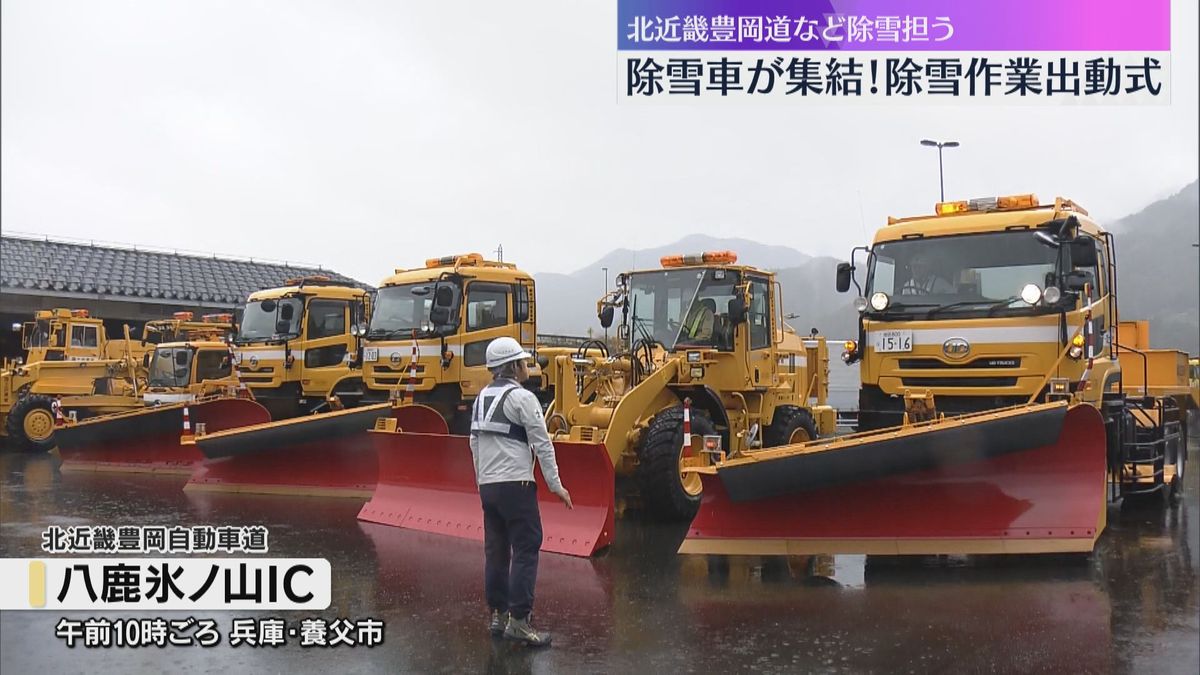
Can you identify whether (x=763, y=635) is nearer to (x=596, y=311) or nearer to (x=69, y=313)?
(x=596, y=311)

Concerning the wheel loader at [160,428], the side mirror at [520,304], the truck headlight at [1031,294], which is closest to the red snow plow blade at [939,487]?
the truck headlight at [1031,294]

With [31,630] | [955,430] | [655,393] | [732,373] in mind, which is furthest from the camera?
[732,373]

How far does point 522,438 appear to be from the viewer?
511cm

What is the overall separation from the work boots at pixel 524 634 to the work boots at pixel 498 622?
8 cm

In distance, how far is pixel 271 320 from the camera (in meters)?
14.7

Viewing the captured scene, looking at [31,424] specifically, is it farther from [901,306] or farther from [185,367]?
[901,306]

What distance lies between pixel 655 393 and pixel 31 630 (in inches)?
205

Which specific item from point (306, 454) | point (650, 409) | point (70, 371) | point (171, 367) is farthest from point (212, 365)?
point (650, 409)

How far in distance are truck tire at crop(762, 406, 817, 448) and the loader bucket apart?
2.97 m

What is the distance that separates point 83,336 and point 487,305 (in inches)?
464

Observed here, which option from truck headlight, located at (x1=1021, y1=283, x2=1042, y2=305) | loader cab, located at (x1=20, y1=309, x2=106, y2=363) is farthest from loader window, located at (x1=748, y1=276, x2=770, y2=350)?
loader cab, located at (x1=20, y1=309, x2=106, y2=363)

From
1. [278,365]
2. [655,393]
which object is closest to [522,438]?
[655,393]

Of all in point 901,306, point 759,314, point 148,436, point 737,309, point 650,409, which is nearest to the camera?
point 901,306

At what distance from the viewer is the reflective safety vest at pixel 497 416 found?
16.7 ft
